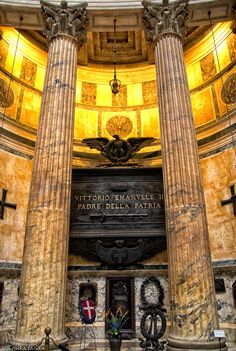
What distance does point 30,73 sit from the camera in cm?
1270

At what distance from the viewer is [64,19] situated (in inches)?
352

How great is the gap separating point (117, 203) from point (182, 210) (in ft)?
9.28

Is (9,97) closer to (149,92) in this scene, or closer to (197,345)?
(149,92)

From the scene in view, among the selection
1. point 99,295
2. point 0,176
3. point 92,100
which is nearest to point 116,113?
point 92,100

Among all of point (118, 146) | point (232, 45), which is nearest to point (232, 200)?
point (118, 146)

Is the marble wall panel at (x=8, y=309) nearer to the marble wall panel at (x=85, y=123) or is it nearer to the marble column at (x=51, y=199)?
the marble column at (x=51, y=199)

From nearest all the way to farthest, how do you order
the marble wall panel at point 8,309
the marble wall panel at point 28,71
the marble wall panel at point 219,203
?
1. the marble wall panel at point 8,309
2. the marble wall panel at point 219,203
3. the marble wall panel at point 28,71

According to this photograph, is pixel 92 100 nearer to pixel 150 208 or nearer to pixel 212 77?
pixel 212 77

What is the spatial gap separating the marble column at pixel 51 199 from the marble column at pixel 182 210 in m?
2.31

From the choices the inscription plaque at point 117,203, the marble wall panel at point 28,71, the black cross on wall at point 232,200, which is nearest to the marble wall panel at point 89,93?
the marble wall panel at point 28,71

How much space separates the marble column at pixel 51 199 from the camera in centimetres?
590

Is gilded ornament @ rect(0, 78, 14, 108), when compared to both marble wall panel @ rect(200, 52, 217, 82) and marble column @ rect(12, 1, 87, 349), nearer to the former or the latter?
marble column @ rect(12, 1, 87, 349)

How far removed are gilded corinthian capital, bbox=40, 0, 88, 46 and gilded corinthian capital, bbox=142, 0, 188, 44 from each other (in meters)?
1.98

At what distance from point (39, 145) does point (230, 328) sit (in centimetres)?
711
